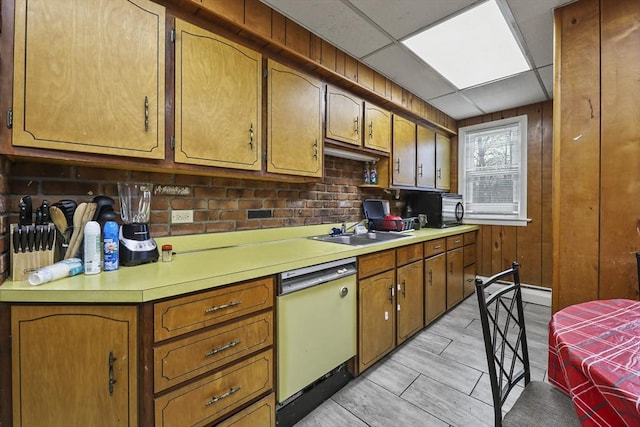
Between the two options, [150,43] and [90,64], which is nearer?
[90,64]

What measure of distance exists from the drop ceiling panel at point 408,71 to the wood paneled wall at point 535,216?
50.6 inches

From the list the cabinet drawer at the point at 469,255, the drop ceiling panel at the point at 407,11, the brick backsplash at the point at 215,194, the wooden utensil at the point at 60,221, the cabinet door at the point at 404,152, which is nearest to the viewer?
the wooden utensil at the point at 60,221

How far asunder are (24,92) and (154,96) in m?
0.43

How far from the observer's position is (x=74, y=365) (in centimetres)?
94

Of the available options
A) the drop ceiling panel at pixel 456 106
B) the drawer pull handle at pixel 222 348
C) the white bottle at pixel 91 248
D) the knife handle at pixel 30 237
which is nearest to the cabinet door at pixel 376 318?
the drawer pull handle at pixel 222 348

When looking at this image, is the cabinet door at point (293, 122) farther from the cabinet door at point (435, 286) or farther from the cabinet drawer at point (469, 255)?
the cabinet drawer at point (469, 255)

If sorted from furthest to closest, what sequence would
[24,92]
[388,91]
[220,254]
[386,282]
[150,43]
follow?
[388,91] < [386,282] < [220,254] < [150,43] < [24,92]

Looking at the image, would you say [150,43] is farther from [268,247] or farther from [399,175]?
[399,175]

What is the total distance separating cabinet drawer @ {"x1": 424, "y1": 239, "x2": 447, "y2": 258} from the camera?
2525mm

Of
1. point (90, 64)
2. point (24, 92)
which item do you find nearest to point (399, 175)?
point (90, 64)

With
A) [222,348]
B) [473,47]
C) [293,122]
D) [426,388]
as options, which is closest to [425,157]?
[473,47]

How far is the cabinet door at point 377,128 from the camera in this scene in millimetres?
2459

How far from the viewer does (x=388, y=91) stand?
2.65m

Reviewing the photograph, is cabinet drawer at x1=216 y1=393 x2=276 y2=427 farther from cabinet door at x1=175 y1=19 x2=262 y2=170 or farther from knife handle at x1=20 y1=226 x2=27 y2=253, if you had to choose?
cabinet door at x1=175 y1=19 x2=262 y2=170
